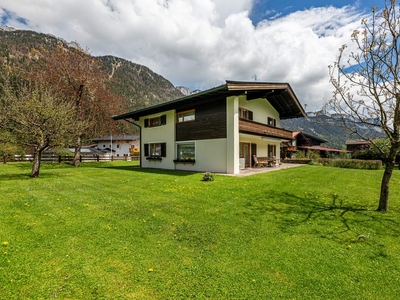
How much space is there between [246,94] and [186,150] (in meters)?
6.14

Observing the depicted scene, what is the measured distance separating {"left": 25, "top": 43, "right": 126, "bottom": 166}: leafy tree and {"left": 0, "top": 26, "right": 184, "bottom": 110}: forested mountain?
31931 millimetres

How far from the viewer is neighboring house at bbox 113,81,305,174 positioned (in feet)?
42.8

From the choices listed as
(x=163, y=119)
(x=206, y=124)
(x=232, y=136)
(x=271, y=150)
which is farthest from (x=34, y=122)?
(x=271, y=150)

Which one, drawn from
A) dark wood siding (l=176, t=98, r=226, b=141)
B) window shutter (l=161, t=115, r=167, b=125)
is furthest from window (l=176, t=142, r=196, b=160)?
window shutter (l=161, t=115, r=167, b=125)

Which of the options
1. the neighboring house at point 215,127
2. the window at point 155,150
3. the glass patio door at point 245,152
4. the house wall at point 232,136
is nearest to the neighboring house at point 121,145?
the neighboring house at point 215,127

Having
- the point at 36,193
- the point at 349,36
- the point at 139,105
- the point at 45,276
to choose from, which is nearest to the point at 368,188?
the point at 349,36

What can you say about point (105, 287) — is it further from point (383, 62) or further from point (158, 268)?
point (383, 62)

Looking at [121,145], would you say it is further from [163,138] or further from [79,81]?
[163,138]

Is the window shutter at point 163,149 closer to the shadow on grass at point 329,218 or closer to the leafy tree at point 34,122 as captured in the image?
the leafy tree at point 34,122

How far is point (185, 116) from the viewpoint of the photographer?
16.0m

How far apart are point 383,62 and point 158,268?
7.15 metres

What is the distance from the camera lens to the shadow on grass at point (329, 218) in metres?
4.34

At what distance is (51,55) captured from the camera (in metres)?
20.2

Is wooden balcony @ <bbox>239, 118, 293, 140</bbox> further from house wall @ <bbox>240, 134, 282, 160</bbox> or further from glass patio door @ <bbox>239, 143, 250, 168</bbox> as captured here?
glass patio door @ <bbox>239, 143, 250, 168</bbox>
